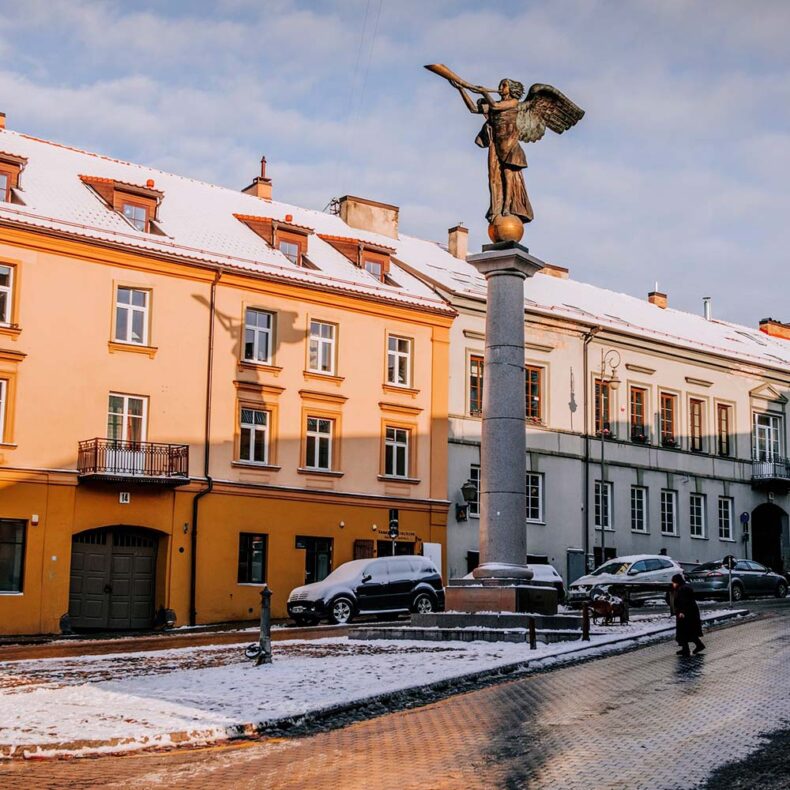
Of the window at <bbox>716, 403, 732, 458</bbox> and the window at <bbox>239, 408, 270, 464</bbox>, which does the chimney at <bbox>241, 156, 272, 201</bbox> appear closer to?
the window at <bbox>239, 408, 270, 464</bbox>

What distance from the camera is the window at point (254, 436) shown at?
35156 mm

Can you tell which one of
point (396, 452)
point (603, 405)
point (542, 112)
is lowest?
point (396, 452)

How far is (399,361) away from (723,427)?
17.8 metres

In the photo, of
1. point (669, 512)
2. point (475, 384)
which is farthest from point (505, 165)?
point (669, 512)

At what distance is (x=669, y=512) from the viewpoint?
1869 inches

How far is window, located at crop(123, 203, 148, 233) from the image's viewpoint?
34812mm

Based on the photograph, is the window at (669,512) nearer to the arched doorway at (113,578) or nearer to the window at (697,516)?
the window at (697,516)

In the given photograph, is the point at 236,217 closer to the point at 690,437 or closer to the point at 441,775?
the point at 690,437

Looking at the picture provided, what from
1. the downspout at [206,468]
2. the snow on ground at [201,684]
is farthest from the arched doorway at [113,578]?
the snow on ground at [201,684]

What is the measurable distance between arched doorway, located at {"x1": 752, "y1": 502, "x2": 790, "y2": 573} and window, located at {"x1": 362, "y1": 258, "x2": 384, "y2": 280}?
2108cm

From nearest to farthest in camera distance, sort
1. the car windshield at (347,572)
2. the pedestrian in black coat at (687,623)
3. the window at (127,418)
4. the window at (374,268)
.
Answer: the pedestrian in black coat at (687,623) < the car windshield at (347,572) < the window at (127,418) < the window at (374,268)

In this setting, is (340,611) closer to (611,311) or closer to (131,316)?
(131,316)

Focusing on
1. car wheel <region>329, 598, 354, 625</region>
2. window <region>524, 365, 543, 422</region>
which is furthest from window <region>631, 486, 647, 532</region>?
car wheel <region>329, 598, 354, 625</region>

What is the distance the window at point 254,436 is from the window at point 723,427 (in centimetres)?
2249
